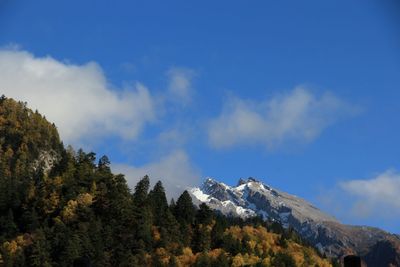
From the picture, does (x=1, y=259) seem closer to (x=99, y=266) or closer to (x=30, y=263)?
(x=30, y=263)

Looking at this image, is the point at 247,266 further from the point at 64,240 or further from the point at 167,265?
the point at 64,240

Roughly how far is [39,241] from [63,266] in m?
12.6

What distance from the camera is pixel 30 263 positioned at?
192 meters

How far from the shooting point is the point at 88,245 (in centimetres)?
19362

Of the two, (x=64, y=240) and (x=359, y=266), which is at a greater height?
(x=64, y=240)

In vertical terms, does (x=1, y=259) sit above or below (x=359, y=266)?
above

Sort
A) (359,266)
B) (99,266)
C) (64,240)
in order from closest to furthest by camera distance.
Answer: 1. (359,266)
2. (99,266)
3. (64,240)

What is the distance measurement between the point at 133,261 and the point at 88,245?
13435 mm

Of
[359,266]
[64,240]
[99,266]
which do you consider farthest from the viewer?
[64,240]

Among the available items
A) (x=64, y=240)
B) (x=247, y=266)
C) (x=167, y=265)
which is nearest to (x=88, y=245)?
(x=64, y=240)

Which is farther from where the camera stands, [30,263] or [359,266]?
[30,263]

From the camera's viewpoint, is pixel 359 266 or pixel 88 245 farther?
pixel 88 245

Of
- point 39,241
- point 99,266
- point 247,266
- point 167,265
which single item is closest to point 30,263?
point 39,241

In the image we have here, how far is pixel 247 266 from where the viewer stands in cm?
19938
